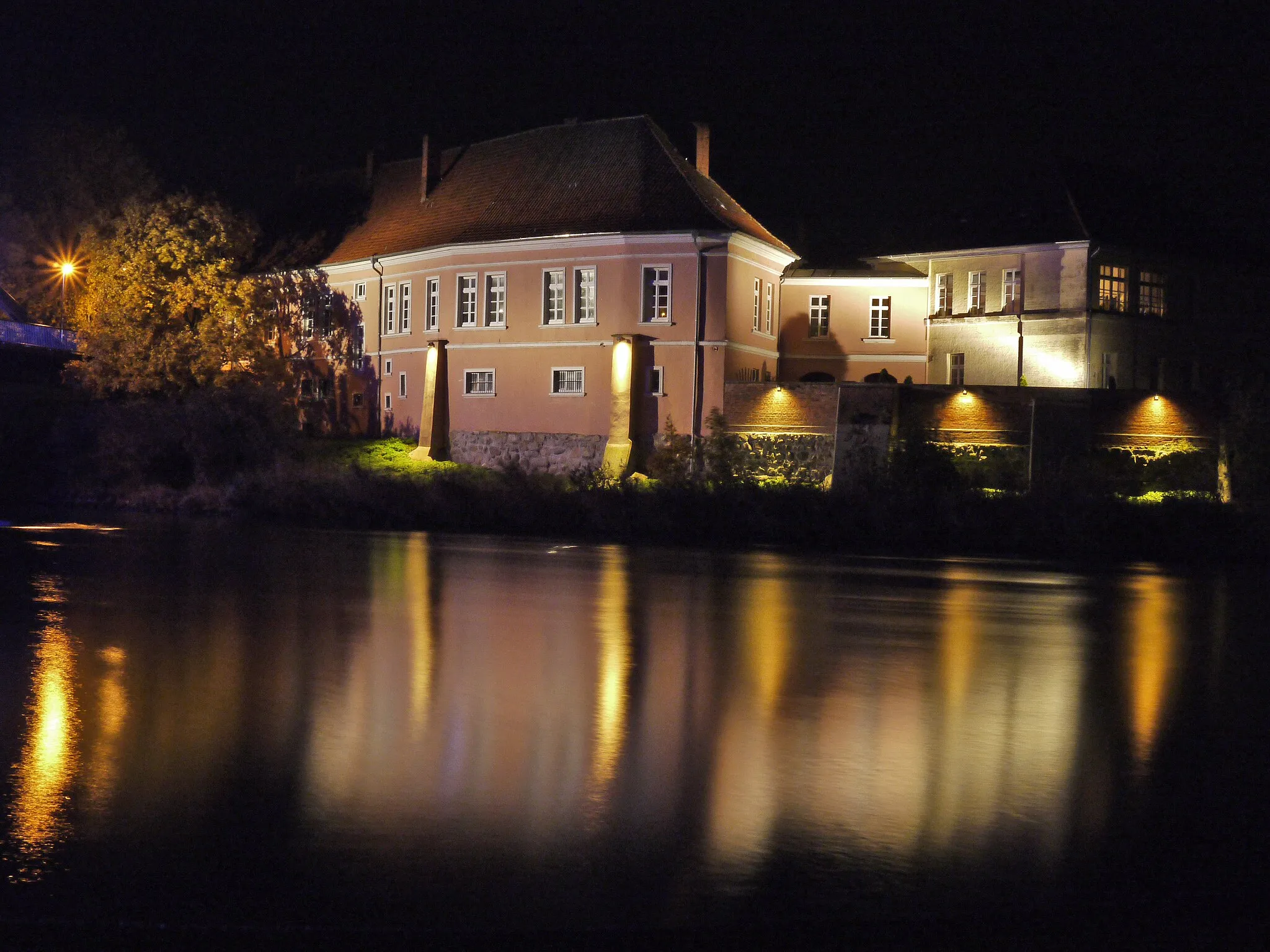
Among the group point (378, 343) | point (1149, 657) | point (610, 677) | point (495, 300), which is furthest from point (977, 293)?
point (610, 677)

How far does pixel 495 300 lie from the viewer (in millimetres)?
50750

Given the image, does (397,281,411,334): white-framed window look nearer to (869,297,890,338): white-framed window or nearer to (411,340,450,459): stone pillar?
(411,340,450,459): stone pillar

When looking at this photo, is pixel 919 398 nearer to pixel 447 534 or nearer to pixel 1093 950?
pixel 447 534

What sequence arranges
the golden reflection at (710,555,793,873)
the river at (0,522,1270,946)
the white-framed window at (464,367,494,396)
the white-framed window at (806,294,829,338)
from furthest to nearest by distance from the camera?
the white-framed window at (806,294,829,338) < the white-framed window at (464,367,494,396) < the golden reflection at (710,555,793,873) < the river at (0,522,1270,946)

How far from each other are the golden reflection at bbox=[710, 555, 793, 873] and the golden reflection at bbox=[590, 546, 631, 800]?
0.72m

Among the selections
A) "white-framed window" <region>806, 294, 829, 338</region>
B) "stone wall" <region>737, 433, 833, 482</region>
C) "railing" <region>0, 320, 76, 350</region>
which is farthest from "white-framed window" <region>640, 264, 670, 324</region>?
"railing" <region>0, 320, 76, 350</region>

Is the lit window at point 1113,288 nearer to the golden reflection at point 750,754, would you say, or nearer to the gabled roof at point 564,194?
the gabled roof at point 564,194

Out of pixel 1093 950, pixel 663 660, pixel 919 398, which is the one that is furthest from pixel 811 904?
pixel 919 398

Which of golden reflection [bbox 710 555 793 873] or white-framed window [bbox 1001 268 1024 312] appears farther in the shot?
white-framed window [bbox 1001 268 1024 312]

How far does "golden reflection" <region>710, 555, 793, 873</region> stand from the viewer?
23.6 ft

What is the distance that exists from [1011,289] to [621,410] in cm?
1710

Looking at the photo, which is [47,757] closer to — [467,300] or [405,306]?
[467,300]

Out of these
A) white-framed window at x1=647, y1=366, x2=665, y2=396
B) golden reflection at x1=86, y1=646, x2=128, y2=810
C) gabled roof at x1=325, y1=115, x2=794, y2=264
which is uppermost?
gabled roof at x1=325, y1=115, x2=794, y2=264

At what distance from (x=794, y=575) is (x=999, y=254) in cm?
3168
